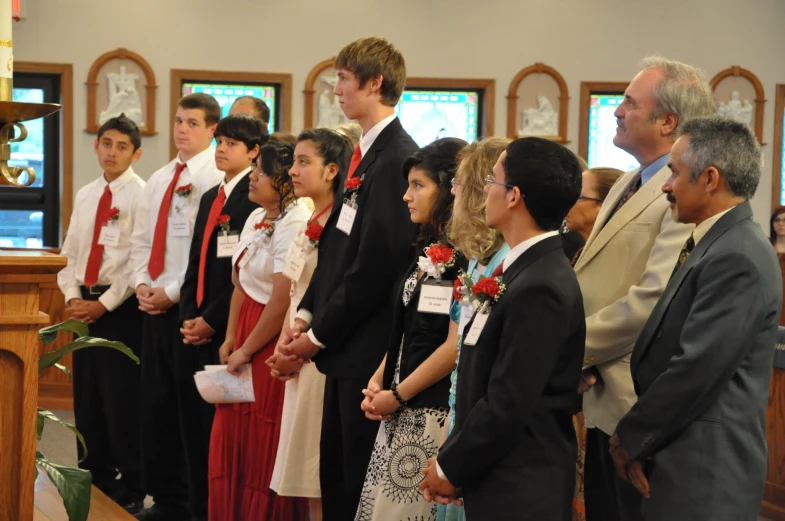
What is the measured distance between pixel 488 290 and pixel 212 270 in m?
2.16

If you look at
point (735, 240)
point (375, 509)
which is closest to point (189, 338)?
point (375, 509)

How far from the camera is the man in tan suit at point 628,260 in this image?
2.28 meters

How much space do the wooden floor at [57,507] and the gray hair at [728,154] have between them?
6.45 feet

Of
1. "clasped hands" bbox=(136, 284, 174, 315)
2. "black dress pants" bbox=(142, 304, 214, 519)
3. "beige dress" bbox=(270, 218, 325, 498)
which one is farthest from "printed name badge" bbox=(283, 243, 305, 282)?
"clasped hands" bbox=(136, 284, 174, 315)

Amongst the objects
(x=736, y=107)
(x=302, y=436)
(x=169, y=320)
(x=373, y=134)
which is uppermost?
(x=736, y=107)

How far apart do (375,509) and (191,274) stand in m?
1.73

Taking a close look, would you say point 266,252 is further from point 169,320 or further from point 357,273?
point 169,320

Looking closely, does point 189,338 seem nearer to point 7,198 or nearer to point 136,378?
point 136,378

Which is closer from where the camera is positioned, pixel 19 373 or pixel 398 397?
pixel 19 373

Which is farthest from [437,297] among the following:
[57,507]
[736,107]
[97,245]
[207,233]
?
[736,107]

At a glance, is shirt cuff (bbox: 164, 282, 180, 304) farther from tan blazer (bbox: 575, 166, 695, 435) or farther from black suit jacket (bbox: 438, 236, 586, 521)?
black suit jacket (bbox: 438, 236, 586, 521)

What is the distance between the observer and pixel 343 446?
117 inches

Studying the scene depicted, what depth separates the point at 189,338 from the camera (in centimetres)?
389

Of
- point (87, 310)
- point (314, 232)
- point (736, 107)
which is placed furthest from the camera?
point (736, 107)
